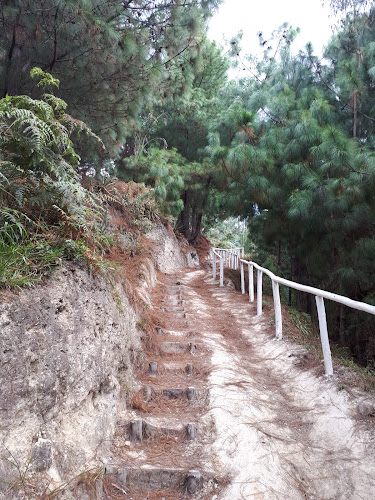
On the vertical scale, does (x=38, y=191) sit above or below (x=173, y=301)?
above

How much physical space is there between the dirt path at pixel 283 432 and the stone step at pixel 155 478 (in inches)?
8.1

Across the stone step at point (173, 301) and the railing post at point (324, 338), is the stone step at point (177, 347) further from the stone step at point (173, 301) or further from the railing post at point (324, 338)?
the stone step at point (173, 301)

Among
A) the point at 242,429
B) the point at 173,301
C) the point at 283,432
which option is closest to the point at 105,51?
the point at 173,301

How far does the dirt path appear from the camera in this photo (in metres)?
2.51

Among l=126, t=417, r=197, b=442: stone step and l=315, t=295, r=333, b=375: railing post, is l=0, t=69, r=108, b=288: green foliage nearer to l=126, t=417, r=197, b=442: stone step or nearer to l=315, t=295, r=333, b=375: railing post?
l=126, t=417, r=197, b=442: stone step

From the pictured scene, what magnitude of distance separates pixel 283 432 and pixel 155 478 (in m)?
1.16

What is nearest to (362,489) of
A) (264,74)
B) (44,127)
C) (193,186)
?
(44,127)

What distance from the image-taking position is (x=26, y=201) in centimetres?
343

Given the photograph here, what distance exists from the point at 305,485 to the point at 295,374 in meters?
1.62

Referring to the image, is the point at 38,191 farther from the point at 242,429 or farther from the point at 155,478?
the point at 242,429

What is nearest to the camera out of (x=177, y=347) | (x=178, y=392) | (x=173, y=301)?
(x=178, y=392)

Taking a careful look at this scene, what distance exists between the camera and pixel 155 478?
8.70 ft

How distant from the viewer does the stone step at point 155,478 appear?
102 inches

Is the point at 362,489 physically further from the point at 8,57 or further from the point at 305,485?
the point at 8,57
